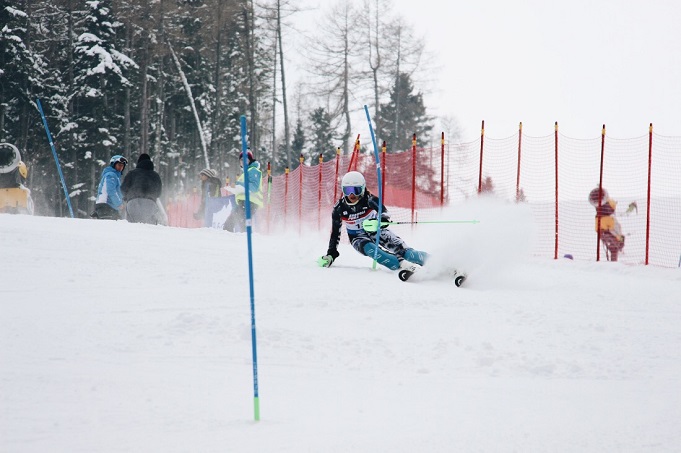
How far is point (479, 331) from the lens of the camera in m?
5.39

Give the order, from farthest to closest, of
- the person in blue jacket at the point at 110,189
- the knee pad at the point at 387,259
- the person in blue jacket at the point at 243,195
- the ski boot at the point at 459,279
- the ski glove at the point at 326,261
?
the person in blue jacket at the point at 243,195 → the person in blue jacket at the point at 110,189 → the ski glove at the point at 326,261 → the knee pad at the point at 387,259 → the ski boot at the point at 459,279

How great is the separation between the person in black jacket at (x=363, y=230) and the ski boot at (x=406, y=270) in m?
0.38

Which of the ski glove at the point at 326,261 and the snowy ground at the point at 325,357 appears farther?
the ski glove at the point at 326,261

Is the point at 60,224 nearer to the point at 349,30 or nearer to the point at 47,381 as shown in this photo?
the point at 47,381

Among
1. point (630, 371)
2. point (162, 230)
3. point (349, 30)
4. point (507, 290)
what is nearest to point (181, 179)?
point (349, 30)

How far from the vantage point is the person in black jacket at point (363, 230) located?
845 cm

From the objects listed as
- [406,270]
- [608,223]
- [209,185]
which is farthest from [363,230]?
[209,185]

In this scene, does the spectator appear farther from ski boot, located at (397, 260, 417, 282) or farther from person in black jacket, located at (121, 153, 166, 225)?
person in black jacket, located at (121, 153, 166, 225)

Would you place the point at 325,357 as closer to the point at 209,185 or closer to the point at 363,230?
the point at 363,230

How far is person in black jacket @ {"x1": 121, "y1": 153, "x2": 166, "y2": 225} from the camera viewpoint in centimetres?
1233

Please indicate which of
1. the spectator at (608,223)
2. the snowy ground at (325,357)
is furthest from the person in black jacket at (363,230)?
the spectator at (608,223)

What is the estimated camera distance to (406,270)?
7.63 meters

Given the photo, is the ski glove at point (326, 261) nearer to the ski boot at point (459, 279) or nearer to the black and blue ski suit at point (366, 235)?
the black and blue ski suit at point (366, 235)

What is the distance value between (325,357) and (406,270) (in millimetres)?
3039
